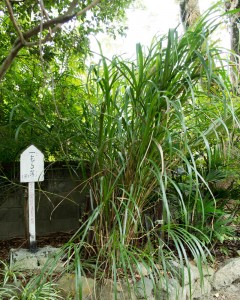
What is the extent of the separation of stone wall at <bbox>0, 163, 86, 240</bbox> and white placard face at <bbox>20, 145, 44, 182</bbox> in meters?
0.81

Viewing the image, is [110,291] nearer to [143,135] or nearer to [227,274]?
[143,135]

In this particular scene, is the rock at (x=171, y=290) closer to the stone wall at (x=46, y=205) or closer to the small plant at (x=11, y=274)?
the small plant at (x=11, y=274)

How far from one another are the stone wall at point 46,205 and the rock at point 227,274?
1.58 meters

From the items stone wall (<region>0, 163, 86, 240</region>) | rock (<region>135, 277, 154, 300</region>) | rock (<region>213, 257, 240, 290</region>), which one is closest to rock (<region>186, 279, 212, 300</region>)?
rock (<region>213, 257, 240, 290</region>)

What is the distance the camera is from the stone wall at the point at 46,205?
3.75 meters

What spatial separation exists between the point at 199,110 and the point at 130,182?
71 centimetres

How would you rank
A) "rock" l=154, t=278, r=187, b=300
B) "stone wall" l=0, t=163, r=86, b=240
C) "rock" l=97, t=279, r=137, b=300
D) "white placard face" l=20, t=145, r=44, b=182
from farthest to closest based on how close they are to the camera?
"stone wall" l=0, t=163, r=86, b=240, "white placard face" l=20, t=145, r=44, b=182, "rock" l=154, t=278, r=187, b=300, "rock" l=97, t=279, r=137, b=300

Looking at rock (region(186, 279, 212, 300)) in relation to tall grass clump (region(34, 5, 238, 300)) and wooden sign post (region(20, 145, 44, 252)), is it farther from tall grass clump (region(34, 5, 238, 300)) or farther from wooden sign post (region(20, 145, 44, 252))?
wooden sign post (region(20, 145, 44, 252))

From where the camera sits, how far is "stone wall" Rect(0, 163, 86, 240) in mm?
3752

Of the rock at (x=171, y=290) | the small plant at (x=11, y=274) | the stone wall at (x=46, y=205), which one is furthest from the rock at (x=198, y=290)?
the stone wall at (x=46, y=205)

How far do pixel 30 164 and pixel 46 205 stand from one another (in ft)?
3.55

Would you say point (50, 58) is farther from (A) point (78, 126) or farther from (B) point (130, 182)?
(B) point (130, 182)

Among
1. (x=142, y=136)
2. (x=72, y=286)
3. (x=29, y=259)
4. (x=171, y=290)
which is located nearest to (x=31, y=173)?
(x=29, y=259)

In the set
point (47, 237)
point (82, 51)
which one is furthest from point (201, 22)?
point (47, 237)
